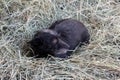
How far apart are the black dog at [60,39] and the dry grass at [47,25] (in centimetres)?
7

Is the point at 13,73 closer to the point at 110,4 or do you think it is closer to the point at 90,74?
the point at 90,74

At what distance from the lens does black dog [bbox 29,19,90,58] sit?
2.75 meters

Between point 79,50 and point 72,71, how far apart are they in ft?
1.05

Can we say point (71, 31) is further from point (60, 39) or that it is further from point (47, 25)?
point (47, 25)

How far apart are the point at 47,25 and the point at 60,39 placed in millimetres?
454

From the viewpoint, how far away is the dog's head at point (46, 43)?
2.74 meters

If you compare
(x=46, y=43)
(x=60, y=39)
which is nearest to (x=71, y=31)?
(x=60, y=39)

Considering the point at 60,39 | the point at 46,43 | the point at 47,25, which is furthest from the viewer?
the point at 47,25

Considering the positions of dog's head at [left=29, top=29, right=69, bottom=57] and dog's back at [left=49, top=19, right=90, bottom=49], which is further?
dog's back at [left=49, top=19, right=90, bottom=49]

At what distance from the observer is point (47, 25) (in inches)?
129

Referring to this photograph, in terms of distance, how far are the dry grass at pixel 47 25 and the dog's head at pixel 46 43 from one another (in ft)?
0.24

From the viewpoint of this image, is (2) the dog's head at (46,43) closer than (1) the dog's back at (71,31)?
Yes

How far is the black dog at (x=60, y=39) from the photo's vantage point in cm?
275

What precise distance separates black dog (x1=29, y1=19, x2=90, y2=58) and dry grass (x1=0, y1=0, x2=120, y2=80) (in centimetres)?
7
